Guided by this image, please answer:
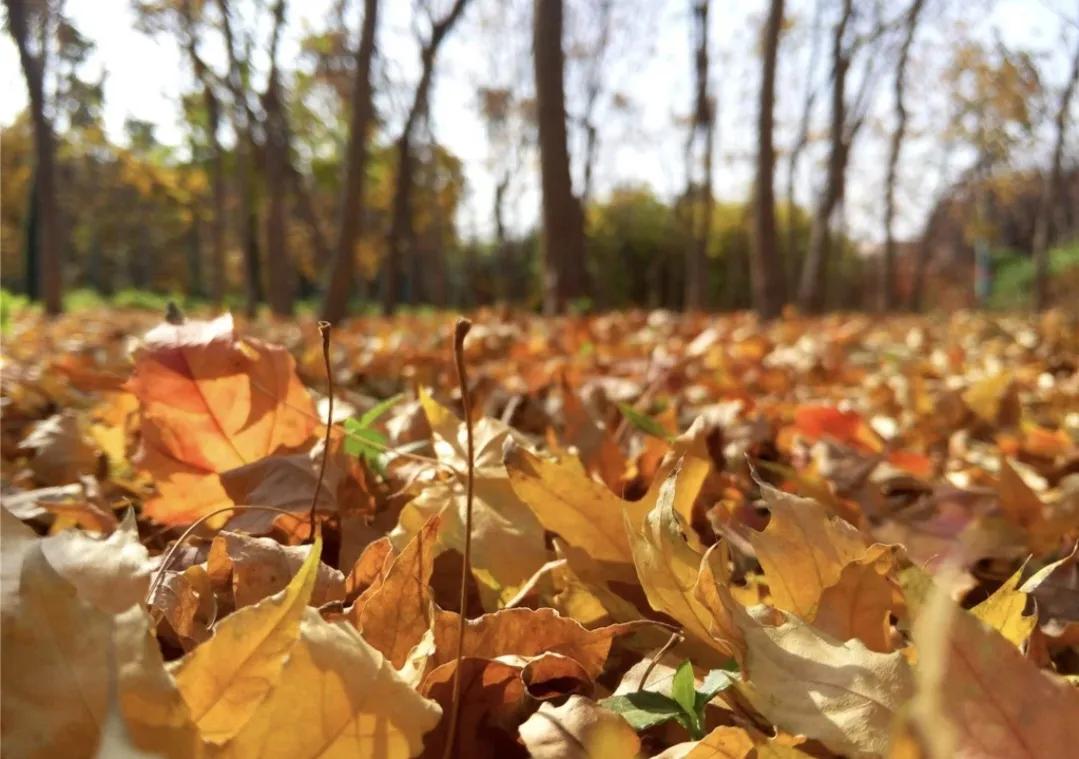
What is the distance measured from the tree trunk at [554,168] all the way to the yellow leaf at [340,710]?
491 cm

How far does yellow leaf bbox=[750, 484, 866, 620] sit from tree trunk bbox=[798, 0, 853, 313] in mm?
7993

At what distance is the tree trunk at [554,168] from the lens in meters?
4.89

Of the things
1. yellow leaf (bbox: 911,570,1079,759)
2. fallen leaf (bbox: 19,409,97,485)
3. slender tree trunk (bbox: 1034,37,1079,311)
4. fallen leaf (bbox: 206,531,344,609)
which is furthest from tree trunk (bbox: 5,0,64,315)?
slender tree trunk (bbox: 1034,37,1079,311)

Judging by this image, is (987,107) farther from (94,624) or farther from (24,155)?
(24,155)

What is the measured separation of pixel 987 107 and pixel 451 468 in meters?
9.19

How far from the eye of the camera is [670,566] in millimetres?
443

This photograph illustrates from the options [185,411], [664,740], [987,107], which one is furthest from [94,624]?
[987,107]

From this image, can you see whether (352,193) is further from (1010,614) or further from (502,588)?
(1010,614)

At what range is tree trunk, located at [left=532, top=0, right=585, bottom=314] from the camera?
4891 mm

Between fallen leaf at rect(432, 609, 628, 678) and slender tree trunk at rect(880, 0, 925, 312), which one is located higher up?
slender tree trunk at rect(880, 0, 925, 312)

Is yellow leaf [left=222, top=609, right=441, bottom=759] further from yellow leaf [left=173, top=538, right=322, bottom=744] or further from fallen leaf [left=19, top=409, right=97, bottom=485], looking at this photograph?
fallen leaf [left=19, top=409, right=97, bottom=485]

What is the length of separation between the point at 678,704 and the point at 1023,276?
23755mm

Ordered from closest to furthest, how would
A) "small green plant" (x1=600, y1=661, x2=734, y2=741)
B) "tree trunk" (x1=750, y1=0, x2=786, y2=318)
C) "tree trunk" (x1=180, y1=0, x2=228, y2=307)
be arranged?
1. "small green plant" (x1=600, y1=661, x2=734, y2=741)
2. "tree trunk" (x1=750, y1=0, x2=786, y2=318)
3. "tree trunk" (x1=180, y1=0, x2=228, y2=307)

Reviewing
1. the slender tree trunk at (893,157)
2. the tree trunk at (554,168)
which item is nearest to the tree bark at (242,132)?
the tree trunk at (554,168)
